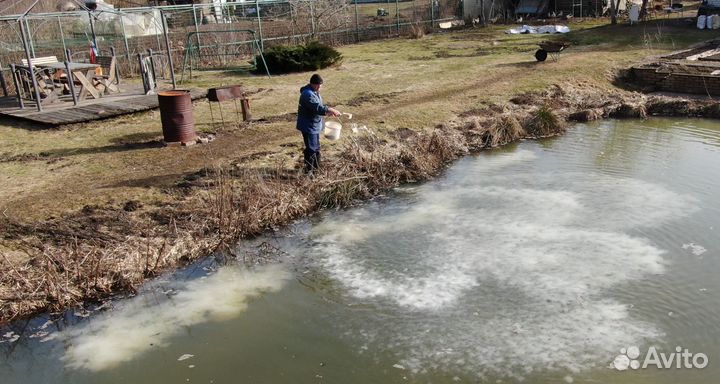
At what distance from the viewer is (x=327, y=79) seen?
728 inches

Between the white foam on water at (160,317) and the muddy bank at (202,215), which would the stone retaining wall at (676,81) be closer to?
the muddy bank at (202,215)

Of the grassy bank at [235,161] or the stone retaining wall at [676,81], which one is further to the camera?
the stone retaining wall at [676,81]

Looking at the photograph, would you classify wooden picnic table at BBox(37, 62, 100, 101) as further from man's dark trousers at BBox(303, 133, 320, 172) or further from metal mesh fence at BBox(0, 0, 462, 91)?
man's dark trousers at BBox(303, 133, 320, 172)

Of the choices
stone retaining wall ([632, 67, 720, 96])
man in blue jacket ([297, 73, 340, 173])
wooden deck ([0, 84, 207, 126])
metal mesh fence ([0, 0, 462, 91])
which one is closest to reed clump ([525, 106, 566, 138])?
stone retaining wall ([632, 67, 720, 96])

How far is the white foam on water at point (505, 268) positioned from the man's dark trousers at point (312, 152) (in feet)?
4.12

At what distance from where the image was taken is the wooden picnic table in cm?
1439

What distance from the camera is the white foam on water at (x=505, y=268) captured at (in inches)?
247

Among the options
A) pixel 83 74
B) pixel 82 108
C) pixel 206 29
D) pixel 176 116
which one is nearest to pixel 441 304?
pixel 176 116

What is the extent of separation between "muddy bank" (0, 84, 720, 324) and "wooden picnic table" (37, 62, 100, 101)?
5.95 meters

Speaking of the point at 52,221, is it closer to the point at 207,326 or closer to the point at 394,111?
the point at 207,326

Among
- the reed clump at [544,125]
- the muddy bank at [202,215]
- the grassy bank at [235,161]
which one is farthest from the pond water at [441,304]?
the reed clump at [544,125]

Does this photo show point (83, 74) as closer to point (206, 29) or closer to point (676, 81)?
point (206, 29)

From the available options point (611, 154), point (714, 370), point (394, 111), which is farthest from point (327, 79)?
point (714, 370)

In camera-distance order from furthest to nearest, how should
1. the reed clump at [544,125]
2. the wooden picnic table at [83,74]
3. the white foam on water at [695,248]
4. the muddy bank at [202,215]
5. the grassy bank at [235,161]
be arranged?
the wooden picnic table at [83,74]
the reed clump at [544,125]
the white foam on water at [695,248]
the grassy bank at [235,161]
the muddy bank at [202,215]
